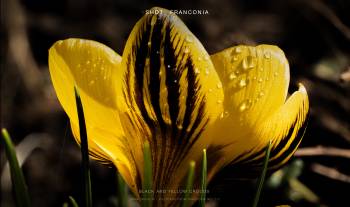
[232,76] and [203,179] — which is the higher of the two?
Answer: [232,76]

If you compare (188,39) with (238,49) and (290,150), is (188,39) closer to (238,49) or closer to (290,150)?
(238,49)

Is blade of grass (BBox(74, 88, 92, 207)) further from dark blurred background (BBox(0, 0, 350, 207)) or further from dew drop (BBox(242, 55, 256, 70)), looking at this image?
dark blurred background (BBox(0, 0, 350, 207))

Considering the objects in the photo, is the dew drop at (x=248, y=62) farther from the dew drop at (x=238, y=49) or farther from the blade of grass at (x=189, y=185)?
the blade of grass at (x=189, y=185)

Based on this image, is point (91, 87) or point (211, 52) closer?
point (91, 87)

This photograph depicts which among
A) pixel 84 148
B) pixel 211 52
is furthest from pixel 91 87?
pixel 211 52

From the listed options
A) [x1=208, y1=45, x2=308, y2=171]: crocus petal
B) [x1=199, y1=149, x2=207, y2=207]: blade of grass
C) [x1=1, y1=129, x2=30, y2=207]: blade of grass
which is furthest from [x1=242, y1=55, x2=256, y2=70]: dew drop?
[x1=1, y1=129, x2=30, y2=207]: blade of grass
